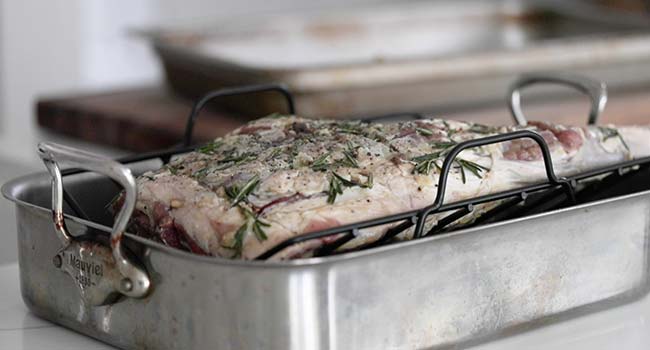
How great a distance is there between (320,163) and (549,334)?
24 cm

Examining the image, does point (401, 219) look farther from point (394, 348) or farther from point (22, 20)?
point (22, 20)

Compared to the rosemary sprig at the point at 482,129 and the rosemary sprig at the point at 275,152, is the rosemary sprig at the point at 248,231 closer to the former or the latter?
the rosemary sprig at the point at 275,152

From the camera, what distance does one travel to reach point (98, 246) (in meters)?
0.90

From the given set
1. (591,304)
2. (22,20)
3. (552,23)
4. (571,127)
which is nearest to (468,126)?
(571,127)

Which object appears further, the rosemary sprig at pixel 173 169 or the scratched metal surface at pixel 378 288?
the rosemary sprig at pixel 173 169

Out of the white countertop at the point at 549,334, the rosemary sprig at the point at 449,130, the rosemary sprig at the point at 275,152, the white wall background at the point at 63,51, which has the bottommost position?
the white wall background at the point at 63,51

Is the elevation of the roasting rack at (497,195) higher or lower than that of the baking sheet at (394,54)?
higher

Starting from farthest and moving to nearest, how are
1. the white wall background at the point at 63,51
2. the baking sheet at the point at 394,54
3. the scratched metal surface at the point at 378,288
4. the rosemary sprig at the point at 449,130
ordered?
the white wall background at the point at 63,51 → the baking sheet at the point at 394,54 → the rosemary sprig at the point at 449,130 → the scratched metal surface at the point at 378,288

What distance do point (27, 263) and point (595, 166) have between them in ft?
1.72

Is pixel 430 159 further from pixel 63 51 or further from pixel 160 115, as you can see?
pixel 63 51

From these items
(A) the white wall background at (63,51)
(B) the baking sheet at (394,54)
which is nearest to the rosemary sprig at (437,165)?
(B) the baking sheet at (394,54)

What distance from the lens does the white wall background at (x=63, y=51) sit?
380 cm

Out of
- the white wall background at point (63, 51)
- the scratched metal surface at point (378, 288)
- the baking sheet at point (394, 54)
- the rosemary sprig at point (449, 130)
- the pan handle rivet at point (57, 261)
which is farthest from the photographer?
the white wall background at point (63, 51)

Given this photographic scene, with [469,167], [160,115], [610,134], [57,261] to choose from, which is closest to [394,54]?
[160,115]
